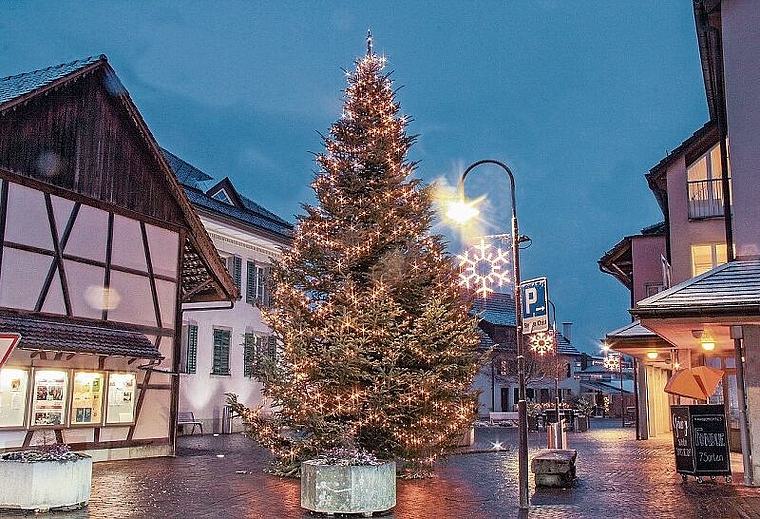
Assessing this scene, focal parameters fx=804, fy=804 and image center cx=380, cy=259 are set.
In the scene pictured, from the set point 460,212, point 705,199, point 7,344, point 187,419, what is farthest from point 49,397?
point 705,199

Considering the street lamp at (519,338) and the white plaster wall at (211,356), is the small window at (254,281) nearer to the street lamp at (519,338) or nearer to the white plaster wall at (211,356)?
the white plaster wall at (211,356)

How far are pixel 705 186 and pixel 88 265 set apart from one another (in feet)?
60.3

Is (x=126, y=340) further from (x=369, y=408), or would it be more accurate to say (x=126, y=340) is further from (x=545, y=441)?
(x=545, y=441)

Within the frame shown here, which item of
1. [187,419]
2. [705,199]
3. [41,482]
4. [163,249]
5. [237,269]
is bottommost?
[41,482]

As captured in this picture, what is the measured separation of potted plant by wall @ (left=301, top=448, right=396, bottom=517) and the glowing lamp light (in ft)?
13.0

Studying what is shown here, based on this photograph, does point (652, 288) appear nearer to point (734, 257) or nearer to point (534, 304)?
point (734, 257)

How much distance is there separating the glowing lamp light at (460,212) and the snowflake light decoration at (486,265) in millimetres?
588

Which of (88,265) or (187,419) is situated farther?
(187,419)

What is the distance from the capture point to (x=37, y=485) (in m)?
11.5

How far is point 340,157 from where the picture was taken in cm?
1761

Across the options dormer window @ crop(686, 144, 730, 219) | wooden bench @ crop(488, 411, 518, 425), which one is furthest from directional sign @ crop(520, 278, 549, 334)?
wooden bench @ crop(488, 411, 518, 425)

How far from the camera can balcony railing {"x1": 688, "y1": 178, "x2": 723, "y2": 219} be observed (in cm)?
2497

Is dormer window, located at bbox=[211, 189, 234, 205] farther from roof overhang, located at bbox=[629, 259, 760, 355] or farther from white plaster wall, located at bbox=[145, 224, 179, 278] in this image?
roof overhang, located at bbox=[629, 259, 760, 355]

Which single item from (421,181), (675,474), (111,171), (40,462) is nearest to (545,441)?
(675,474)
